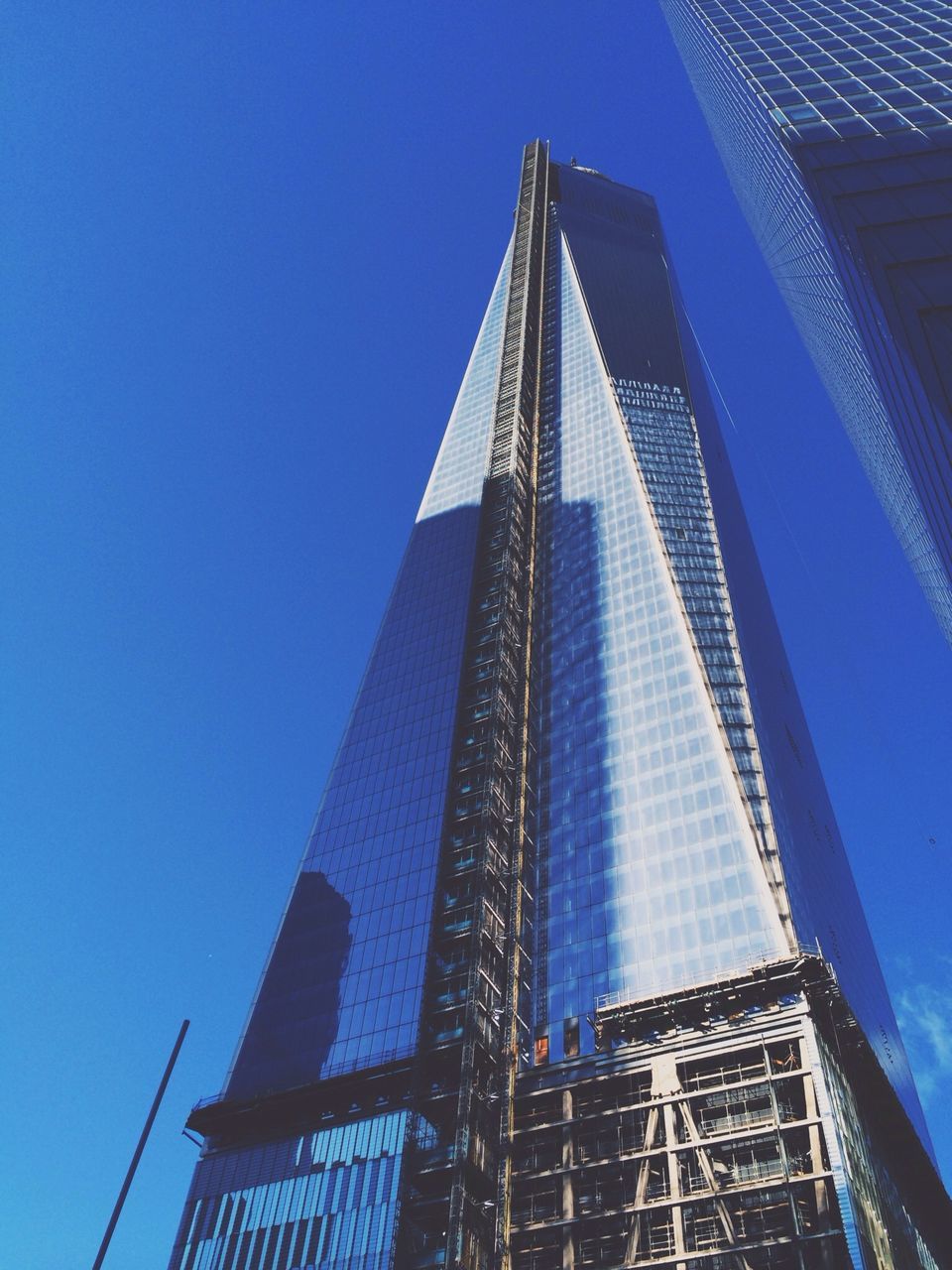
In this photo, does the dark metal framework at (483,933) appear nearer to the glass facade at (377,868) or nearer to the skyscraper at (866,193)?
the glass facade at (377,868)

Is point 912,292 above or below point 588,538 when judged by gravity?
below

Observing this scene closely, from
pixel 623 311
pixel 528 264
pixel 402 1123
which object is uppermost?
pixel 528 264

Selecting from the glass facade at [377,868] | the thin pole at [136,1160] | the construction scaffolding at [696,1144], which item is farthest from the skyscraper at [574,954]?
the thin pole at [136,1160]

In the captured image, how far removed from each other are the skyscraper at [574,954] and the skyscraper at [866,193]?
26297 mm

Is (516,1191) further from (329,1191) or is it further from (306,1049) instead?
(306,1049)

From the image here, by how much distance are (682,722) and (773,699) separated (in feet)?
78.4

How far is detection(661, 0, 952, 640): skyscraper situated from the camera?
1703 inches

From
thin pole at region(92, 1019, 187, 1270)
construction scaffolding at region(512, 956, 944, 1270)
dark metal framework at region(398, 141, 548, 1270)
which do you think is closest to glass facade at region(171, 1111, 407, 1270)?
dark metal framework at region(398, 141, 548, 1270)

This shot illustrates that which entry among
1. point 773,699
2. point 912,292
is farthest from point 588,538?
point 912,292

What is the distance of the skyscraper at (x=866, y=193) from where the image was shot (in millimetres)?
43250

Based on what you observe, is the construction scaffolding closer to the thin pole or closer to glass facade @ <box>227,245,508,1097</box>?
glass facade @ <box>227,245,508,1097</box>

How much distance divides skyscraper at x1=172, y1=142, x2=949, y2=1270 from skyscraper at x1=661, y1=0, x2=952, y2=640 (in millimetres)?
26297

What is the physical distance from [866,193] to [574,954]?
56401 mm

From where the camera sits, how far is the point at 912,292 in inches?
1651
